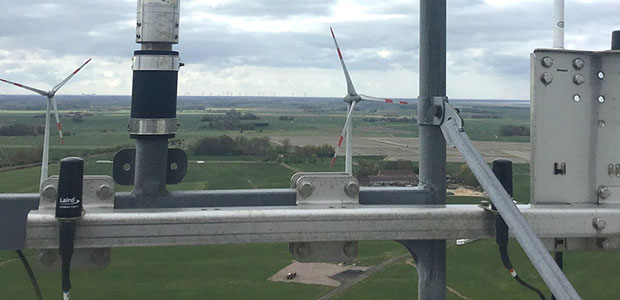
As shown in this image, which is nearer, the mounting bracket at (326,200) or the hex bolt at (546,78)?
the mounting bracket at (326,200)

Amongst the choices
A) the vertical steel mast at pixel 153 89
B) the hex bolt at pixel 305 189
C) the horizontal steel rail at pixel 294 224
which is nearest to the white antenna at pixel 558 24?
the horizontal steel rail at pixel 294 224

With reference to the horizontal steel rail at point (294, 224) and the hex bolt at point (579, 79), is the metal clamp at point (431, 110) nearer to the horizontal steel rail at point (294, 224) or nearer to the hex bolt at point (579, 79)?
the horizontal steel rail at point (294, 224)

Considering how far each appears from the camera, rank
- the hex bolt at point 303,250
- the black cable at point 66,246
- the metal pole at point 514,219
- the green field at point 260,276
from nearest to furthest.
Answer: the metal pole at point 514,219
the black cable at point 66,246
the hex bolt at point 303,250
the green field at point 260,276

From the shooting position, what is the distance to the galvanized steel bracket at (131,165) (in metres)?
3.81

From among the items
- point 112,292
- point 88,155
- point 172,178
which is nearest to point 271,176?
point 88,155

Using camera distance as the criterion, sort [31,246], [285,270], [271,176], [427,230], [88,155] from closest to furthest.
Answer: [31,246], [427,230], [285,270], [271,176], [88,155]

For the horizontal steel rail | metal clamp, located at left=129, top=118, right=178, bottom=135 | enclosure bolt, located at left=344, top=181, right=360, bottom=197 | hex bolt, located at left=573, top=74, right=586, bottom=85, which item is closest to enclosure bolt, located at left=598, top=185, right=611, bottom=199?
the horizontal steel rail

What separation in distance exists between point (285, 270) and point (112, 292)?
10.9 metres

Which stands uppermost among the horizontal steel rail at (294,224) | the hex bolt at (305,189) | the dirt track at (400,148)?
the dirt track at (400,148)

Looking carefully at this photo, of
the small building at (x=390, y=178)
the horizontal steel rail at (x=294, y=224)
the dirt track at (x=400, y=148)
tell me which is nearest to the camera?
the horizontal steel rail at (x=294, y=224)

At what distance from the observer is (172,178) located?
12.7ft

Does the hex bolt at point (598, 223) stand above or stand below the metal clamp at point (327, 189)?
below

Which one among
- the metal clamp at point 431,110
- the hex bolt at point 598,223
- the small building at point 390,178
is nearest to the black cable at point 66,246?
the metal clamp at point 431,110

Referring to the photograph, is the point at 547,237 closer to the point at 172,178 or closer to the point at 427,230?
the point at 427,230
